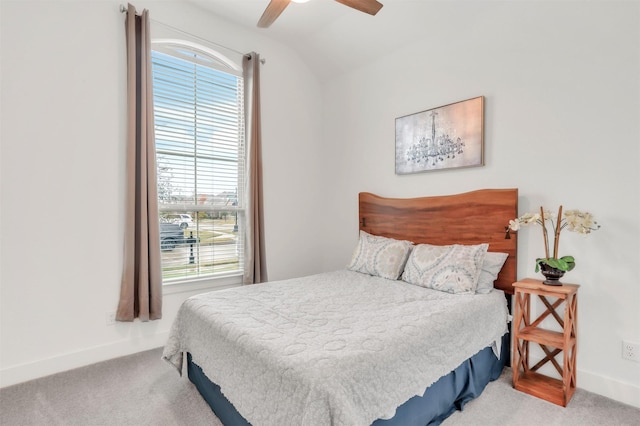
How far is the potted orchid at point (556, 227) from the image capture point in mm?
1934

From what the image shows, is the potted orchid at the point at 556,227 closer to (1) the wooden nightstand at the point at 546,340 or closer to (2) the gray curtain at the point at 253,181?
(1) the wooden nightstand at the point at 546,340

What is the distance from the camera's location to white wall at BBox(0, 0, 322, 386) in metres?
2.17

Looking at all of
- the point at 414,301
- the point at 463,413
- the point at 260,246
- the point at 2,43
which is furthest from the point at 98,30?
the point at 463,413

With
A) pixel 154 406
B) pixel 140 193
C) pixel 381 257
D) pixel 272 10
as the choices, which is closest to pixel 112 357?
pixel 154 406

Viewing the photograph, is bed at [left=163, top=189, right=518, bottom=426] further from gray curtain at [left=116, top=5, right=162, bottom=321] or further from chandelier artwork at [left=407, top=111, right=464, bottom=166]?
gray curtain at [left=116, top=5, right=162, bottom=321]

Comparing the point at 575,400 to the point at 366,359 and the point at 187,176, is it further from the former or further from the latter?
the point at 187,176

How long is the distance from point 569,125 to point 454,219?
39.3 inches

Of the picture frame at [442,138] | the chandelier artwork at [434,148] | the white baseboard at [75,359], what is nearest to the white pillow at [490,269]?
the picture frame at [442,138]

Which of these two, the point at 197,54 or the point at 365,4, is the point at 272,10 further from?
the point at 197,54

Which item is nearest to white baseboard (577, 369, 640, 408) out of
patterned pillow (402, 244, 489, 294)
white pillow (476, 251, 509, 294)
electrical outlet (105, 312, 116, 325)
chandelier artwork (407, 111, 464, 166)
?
white pillow (476, 251, 509, 294)

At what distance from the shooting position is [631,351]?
1.94 meters

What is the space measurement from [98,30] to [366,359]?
298cm

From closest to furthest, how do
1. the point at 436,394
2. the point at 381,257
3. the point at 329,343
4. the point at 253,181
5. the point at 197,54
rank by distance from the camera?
the point at 329,343, the point at 436,394, the point at 381,257, the point at 197,54, the point at 253,181

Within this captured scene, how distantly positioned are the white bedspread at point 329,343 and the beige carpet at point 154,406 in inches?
10.5
